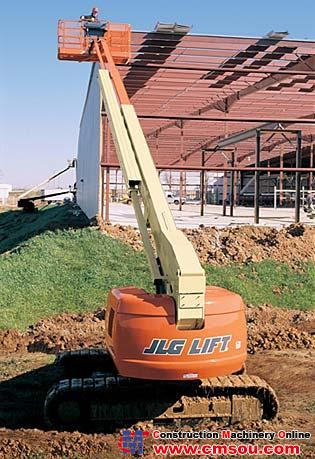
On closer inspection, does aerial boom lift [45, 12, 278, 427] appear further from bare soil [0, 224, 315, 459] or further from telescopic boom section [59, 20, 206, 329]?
bare soil [0, 224, 315, 459]

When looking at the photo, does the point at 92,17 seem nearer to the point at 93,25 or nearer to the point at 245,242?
the point at 93,25

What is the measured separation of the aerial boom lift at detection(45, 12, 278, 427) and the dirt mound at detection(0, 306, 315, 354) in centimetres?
313

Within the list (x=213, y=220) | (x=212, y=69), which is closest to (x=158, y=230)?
(x=212, y=69)

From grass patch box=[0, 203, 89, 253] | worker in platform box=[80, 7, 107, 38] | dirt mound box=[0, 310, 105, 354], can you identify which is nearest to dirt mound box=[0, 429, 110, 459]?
dirt mound box=[0, 310, 105, 354]

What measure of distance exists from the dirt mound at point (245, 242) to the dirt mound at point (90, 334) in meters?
2.66

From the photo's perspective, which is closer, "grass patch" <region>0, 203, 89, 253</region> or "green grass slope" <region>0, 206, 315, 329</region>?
"green grass slope" <region>0, 206, 315, 329</region>

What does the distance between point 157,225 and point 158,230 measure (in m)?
0.08

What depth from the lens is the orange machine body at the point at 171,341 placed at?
616 cm

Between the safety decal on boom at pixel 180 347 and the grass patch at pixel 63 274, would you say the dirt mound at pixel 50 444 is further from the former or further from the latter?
the grass patch at pixel 63 274

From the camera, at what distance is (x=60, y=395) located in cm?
682

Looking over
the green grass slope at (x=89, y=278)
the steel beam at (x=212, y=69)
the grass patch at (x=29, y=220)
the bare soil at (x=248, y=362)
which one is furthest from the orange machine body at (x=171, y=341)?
the grass patch at (x=29, y=220)

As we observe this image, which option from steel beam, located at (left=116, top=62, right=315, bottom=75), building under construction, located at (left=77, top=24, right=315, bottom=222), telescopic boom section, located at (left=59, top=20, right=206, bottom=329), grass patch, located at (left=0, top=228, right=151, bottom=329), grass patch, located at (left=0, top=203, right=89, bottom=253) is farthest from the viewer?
grass patch, located at (left=0, top=203, right=89, bottom=253)

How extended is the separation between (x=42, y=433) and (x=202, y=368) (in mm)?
1920

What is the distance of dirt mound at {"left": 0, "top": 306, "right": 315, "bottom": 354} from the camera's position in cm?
1064
